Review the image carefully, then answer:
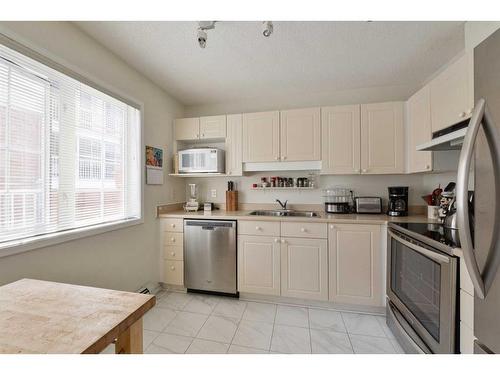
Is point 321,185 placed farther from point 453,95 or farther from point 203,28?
point 203,28

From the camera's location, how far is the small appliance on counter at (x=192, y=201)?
2742 millimetres

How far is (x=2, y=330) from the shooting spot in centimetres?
59

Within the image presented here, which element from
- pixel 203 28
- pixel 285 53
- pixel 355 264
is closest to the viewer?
pixel 203 28

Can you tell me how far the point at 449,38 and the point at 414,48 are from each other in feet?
0.72

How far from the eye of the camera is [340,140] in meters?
2.33

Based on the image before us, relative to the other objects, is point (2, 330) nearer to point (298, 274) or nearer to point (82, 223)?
point (82, 223)

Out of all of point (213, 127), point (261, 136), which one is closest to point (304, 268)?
point (261, 136)

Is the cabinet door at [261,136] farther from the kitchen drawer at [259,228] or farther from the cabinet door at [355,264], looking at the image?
the cabinet door at [355,264]

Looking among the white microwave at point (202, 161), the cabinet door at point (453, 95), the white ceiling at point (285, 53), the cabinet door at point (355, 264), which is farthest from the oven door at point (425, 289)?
the white microwave at point (202, 161)

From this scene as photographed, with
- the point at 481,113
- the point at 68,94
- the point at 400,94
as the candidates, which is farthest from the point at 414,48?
the point at 68,94

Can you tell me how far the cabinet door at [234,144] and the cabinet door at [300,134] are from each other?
52cm

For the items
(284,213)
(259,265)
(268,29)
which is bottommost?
(259,265)

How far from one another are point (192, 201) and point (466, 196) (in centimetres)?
260

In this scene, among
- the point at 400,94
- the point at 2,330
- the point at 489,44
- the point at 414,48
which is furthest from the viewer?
the point at 400,94
